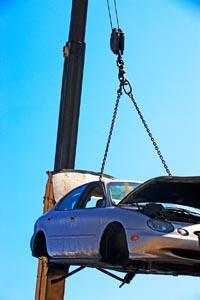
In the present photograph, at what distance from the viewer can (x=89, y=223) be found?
7434mm

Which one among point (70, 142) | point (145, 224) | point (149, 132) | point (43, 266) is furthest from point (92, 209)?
point (70, 142)

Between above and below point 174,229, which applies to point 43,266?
below

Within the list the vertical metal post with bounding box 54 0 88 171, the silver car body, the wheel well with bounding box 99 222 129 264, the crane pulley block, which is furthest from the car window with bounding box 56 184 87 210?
the crane pulley block

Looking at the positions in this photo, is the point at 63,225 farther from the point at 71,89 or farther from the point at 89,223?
the point at 71,89

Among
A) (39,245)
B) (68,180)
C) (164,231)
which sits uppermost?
(68,180)

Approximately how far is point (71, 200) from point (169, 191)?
55.3 inches

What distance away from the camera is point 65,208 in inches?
336

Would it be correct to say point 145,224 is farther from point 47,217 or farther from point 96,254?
point 47,217

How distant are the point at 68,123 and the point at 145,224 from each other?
5582 millimetres

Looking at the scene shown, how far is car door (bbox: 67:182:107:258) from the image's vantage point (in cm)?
728

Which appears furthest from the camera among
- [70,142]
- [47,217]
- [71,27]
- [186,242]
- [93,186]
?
[71,27]

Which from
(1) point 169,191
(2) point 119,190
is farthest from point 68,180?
(1) point 169,191

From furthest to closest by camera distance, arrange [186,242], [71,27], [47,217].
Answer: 1. [71,27]
2. [47,217]
3. [186,242]

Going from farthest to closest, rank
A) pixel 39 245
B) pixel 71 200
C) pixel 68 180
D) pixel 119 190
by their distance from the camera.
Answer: pixel 68 180, pixel 39 245, pixel 71 200, pixel 119 190
